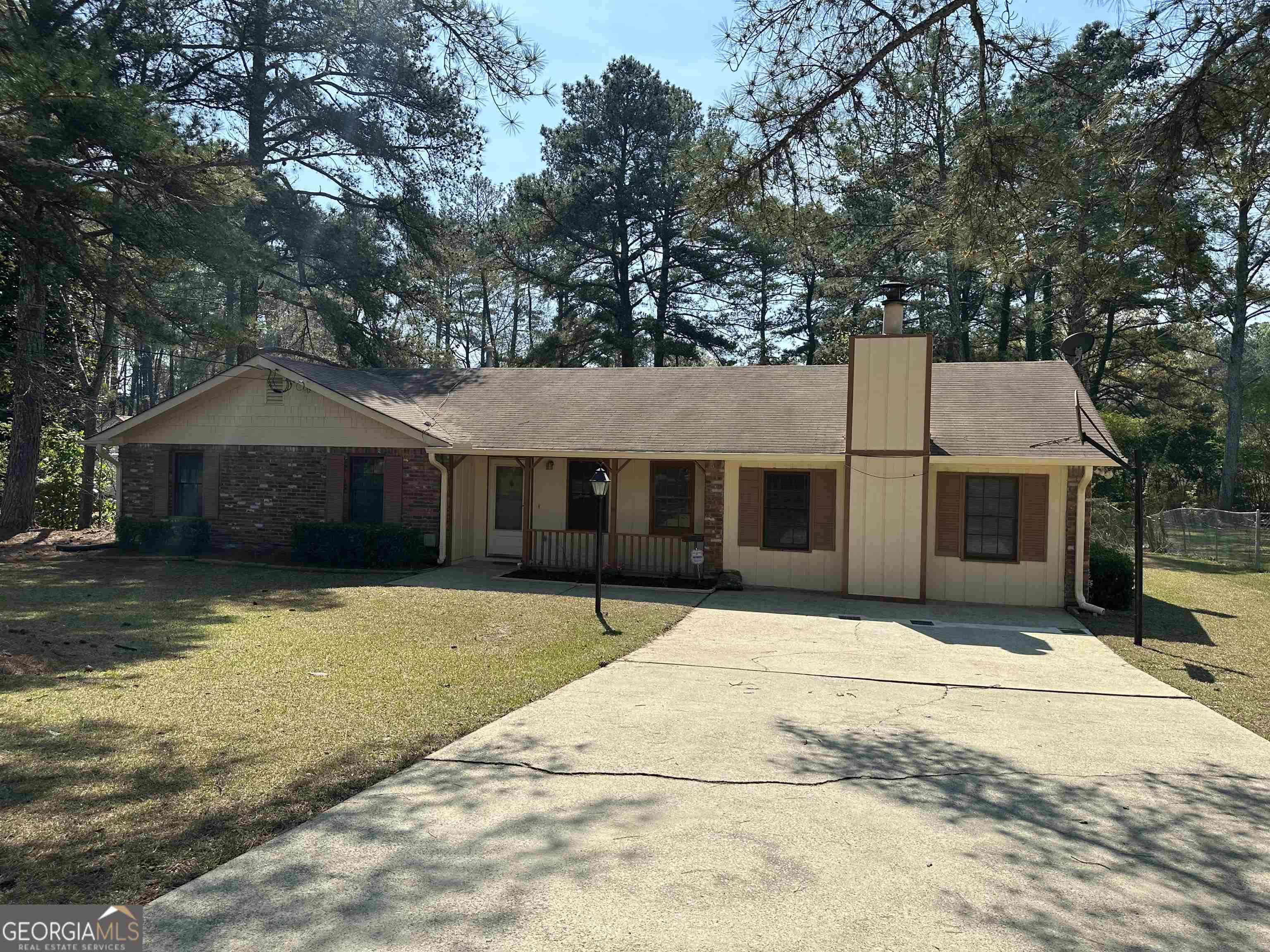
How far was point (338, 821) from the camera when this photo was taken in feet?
14.4

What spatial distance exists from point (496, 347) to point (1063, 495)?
3438 cm

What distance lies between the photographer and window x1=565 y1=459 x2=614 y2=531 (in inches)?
617

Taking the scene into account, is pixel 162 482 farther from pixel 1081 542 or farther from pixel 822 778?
pixel 1081 542

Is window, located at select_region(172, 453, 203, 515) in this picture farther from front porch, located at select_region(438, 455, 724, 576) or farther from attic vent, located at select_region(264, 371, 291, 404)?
front porch, located at select_region(438, 455, 724, 576)

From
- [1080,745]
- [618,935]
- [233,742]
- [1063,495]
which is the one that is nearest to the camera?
[618,935]

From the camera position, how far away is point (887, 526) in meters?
12.9

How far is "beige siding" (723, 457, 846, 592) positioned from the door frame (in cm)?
435

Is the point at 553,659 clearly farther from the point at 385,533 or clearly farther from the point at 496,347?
the point at 496,347

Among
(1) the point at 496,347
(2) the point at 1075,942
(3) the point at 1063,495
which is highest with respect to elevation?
(1) the point at 496,347

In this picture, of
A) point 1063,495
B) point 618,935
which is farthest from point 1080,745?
point 1063,495

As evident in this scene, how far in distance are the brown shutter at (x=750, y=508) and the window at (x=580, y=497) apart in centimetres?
296

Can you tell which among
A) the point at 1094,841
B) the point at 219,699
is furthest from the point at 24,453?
the point at 1094,841

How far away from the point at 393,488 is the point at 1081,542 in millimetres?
11567

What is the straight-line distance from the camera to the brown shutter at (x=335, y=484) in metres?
15.7
